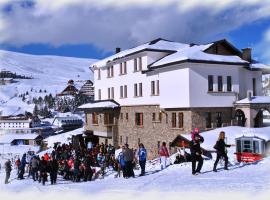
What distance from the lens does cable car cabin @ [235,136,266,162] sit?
1890cm

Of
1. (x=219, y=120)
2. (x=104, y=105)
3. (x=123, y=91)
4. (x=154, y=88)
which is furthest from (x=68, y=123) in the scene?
(x=219, y=120)

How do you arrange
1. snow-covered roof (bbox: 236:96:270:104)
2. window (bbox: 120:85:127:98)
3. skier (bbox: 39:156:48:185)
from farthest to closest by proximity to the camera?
window (bbox: 120:85:127:98)
snow-covered roof (bbox: 236:96:270:104)
skier (bbox: 39:156:48:185)

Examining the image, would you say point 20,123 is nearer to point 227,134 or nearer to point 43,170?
point 227,134

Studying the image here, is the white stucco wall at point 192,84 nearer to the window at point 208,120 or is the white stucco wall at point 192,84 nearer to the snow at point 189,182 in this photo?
the window at point 208,120

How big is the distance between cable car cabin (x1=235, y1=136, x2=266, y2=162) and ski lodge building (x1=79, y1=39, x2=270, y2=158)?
10347 millimetres

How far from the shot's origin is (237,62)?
31938 millimetres

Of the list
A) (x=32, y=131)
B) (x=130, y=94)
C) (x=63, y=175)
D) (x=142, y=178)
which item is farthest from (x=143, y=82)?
→ (x=32, y=131)

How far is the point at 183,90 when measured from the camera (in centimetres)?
3066

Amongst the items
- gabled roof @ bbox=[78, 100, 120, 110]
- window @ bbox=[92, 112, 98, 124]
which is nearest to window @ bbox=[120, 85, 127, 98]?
gabled roof @ bbox=[78, 100, 120, 110]

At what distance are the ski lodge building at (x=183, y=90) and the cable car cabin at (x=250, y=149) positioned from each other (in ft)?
33.9

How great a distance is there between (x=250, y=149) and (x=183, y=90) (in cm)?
1157

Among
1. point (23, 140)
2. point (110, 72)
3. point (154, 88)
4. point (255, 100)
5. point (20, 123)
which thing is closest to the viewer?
point (255, 100)

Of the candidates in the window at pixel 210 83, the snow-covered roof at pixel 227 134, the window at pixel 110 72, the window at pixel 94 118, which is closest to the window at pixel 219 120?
the snow-covered roof at pixel 227 134

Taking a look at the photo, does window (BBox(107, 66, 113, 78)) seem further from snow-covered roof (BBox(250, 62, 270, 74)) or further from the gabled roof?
snow-covered roof (BBox(250, 62, 270, 74))
